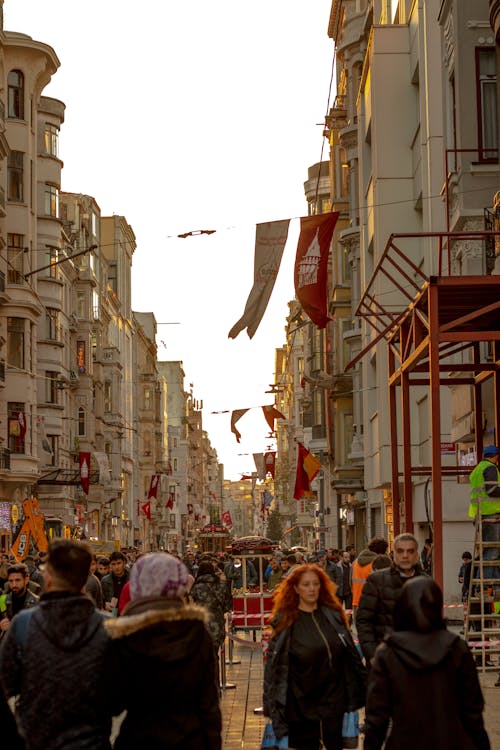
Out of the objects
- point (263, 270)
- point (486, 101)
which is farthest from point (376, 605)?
point (486, 101)

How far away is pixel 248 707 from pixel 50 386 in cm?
4902

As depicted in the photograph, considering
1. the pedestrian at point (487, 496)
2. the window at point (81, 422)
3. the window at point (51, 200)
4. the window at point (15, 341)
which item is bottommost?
the pedestrian at point (487, 496)

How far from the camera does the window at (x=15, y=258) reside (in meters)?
54.0

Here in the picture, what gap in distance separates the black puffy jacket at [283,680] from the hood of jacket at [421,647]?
237 centimetres

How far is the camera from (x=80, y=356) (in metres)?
76.3

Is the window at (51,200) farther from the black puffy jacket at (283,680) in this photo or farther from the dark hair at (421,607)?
the dark hair at (421,607)

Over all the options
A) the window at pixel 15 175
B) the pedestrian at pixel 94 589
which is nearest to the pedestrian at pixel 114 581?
the pedestrian at pixel 94 589

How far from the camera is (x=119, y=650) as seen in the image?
21.4 ft

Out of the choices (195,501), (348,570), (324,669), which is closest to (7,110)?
(348,570)

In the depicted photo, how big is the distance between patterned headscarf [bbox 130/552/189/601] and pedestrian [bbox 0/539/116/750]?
237 millimetres

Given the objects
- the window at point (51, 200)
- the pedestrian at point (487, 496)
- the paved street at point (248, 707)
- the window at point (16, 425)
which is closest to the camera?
the paved street at point (248, 707)

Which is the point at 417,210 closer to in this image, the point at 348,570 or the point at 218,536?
Answer: the point at 348,570

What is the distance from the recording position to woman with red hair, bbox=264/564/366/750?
8.76m

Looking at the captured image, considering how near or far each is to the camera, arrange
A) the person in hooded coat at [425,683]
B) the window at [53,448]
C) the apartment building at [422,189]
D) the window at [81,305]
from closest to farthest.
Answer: the person in hooded coat at [425,683] < the apartment building at [422,189] < the window at [53,448] < the window at [81,305]
